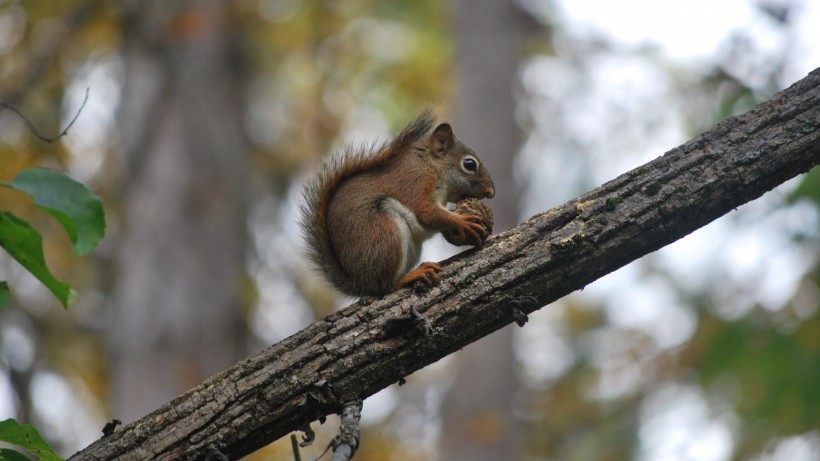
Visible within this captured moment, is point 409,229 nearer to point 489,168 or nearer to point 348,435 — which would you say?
point 348,435

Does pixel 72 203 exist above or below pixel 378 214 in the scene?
below

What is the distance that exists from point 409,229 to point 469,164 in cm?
68

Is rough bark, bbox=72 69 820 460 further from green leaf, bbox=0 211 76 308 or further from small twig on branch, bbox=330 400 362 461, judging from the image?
green leaf, bbox=0 211 76 308

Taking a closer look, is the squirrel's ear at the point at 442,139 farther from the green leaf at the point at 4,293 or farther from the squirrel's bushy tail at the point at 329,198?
the green leaf at the point at 4,293

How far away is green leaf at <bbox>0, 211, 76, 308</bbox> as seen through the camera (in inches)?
80.7

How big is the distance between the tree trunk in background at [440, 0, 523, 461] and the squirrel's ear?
372 centimetres

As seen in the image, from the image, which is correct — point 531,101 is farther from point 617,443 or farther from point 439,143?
point 439,143

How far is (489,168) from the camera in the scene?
8016 mm

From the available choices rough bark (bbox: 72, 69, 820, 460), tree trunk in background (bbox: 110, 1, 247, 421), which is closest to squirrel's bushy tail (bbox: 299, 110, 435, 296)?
rough bark (bbox: 72, 69, 820, 460)

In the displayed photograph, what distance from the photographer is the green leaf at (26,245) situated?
6.73 ft

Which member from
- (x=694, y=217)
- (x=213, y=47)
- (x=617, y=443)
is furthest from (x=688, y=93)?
(x=694, y=217)

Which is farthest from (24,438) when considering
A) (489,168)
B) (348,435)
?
(489,168)

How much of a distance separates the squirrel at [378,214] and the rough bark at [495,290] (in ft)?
1.42

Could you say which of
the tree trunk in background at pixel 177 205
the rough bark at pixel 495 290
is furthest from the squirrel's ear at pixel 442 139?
the tree trunk in background at pixel 177 205
